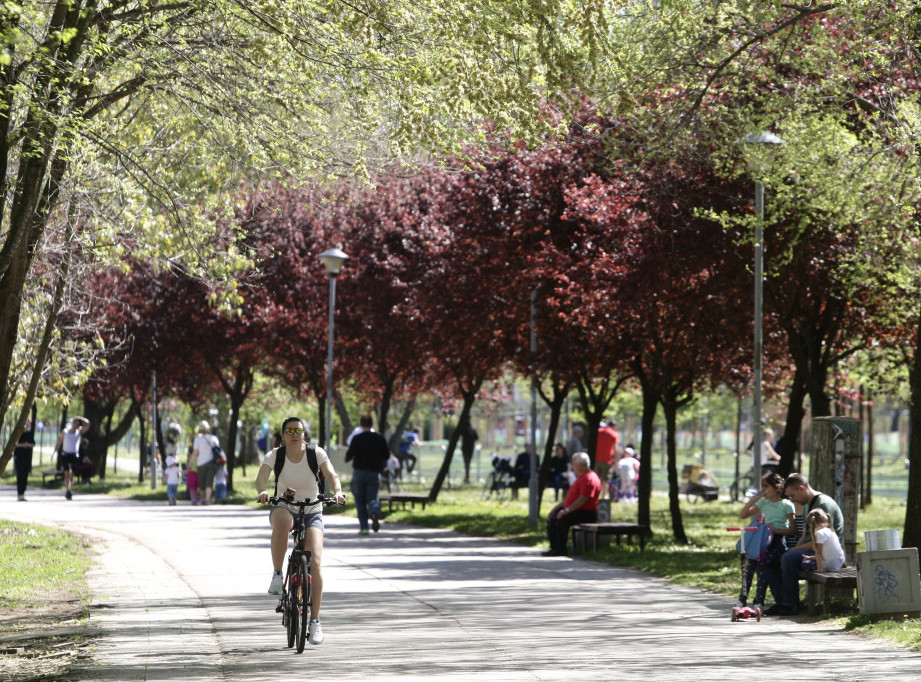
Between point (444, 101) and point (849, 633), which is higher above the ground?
point (444, 101)

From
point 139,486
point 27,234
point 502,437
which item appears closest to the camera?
point 27,234

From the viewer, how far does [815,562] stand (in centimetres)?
1348

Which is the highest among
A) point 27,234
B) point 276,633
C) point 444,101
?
point 444,101

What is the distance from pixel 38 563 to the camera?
17656mm

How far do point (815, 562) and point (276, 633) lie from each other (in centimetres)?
501

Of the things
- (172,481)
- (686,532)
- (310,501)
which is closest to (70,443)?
(172,481)

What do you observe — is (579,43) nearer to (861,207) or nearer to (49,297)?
(861,207)

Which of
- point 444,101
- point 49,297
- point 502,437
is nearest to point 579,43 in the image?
point 444,101

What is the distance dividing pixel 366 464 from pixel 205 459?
10.3m

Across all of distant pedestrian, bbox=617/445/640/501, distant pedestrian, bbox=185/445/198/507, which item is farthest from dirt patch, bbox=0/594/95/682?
distant pedestrian, bbox=617/445/640/501

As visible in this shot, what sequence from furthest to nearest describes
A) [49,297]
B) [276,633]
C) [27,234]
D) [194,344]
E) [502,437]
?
[502,437], [194,344], [49,297], [27,234], [276,633]

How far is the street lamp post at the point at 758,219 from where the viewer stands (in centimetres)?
1672

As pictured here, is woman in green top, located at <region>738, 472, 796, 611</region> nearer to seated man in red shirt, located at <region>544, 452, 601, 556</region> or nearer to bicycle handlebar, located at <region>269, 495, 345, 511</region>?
bicycle handlebar, located at <region>269, 495, 345, 511</region>

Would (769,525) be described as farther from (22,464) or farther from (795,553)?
(22,464)
